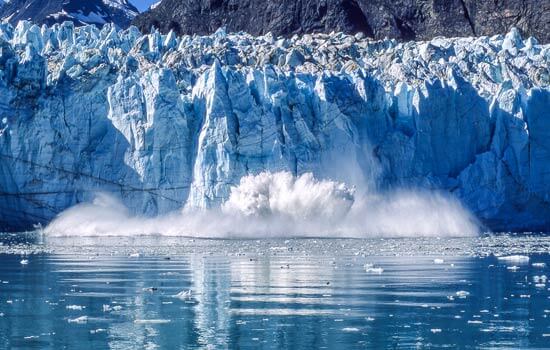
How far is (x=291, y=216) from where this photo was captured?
32312 millimetres

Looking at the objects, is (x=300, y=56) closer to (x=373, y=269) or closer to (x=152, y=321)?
(x=373, y=269)

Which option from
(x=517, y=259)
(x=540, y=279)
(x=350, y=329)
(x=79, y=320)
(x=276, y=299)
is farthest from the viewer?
(x=517, y=259)

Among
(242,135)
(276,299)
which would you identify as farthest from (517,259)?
(242,135)

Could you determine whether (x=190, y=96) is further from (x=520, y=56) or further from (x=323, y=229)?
(x=520, y=56)

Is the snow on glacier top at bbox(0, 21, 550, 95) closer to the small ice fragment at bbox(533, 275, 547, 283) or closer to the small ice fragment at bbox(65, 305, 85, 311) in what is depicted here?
the small ice fragment at bbox(533, 275, 547, 283)

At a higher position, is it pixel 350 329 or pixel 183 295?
pixel 183 295

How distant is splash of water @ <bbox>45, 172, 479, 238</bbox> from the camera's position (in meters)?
31.6

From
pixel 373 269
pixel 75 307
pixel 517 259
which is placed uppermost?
pixel 517 259

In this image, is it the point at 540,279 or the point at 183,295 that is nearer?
the point at 183,295

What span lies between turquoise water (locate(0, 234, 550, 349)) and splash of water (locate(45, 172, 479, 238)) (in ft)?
24.9

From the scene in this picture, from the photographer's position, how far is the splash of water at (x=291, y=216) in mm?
31625

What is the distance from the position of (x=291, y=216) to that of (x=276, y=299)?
17.8 m

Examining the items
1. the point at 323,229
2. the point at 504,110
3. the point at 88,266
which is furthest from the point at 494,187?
the point at 88,266

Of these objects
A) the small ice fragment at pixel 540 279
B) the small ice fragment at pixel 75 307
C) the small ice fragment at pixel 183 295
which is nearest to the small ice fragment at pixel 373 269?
the small ice fragment at pixel 540 279
